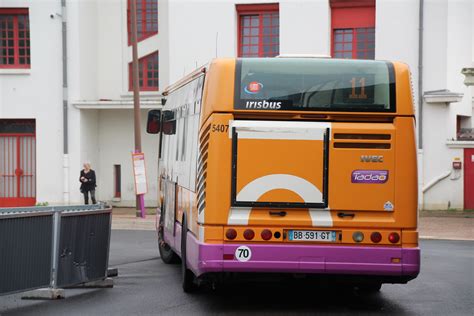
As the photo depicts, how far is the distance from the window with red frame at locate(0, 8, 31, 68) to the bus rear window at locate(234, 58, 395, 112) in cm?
2273

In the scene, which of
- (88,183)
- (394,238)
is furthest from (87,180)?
(394,238)

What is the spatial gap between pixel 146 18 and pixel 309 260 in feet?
77.0

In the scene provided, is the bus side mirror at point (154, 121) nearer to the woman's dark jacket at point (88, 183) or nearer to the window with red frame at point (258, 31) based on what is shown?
the woman's dark jacket at point (88, 183)

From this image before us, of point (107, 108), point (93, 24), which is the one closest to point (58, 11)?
point (93, 24)

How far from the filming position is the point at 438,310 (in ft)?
34.5

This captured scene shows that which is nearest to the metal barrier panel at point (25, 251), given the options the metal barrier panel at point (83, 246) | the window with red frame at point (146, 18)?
the metal barrier panel at point (83, 246)

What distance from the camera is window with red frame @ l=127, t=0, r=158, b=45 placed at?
31.8m

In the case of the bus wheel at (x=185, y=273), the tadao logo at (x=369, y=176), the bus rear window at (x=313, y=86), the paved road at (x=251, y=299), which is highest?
the bus rear window at (x=313, y=86)

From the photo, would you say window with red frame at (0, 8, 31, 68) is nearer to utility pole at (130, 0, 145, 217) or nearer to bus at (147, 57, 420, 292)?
utility pole at (130, 0, 145, 217)

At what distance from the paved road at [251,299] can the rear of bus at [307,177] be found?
2.60ft

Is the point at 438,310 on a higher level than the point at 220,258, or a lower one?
lower

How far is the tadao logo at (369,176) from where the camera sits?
32.3ft

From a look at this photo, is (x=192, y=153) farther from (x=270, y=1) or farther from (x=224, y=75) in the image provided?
(x=270, y=1)

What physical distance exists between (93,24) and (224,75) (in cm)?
2278
